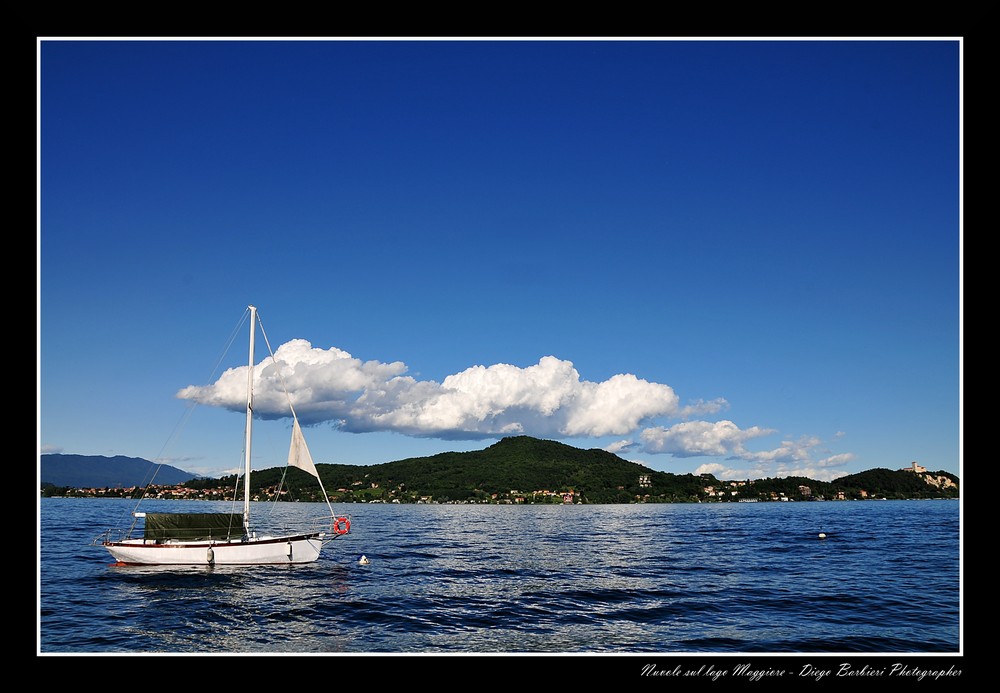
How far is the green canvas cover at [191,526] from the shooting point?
150ft

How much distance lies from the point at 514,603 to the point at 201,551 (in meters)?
24.4

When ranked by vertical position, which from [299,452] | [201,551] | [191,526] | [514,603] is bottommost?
[201,551]

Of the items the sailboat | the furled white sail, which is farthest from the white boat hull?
the furled white sail

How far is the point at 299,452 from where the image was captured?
157 ft

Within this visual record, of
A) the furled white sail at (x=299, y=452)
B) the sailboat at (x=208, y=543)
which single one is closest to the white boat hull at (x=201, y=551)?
the sailboat at (x=208, y=543)

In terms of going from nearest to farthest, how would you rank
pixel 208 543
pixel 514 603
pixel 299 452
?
pixel 514 603 < pixel 208 543 < pixel 299 452

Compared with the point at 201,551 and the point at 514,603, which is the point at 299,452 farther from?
the point at 514,603

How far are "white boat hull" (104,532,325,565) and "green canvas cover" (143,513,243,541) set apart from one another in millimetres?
586

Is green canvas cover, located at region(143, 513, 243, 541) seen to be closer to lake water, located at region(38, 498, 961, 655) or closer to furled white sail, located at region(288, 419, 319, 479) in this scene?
lake water, located at region(38, 498, 961, 655)

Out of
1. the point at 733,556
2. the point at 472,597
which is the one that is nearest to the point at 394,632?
the point at 472,597

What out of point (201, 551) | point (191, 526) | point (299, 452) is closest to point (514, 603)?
point (299, 452)

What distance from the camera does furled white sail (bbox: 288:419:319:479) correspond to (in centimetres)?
4762
